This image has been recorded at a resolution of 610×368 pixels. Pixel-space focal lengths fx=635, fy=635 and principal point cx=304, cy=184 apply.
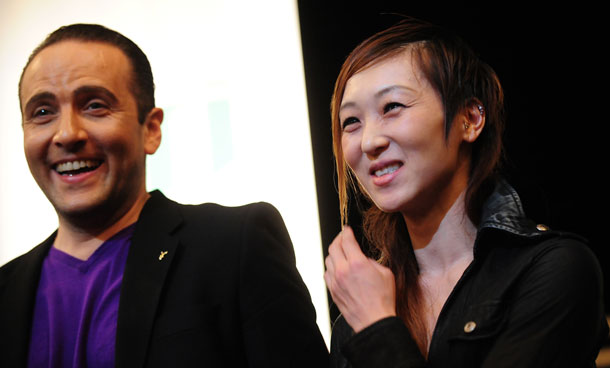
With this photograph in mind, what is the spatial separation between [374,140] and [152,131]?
707mm

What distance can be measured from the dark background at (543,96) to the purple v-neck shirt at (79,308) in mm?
1253

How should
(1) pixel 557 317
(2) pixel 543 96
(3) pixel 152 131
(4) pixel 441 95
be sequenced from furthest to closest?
1. (2) pixel 543 96
2. (3) pixel 152 131
3. (4) pixel 441 95
4. (1) pixel 557 317

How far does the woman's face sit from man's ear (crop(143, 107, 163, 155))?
0.62 meters

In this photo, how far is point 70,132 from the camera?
1579mm

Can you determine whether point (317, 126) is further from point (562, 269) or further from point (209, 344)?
point (562, 269)

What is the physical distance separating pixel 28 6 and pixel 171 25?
0.68 meters

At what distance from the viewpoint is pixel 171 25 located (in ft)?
9.36

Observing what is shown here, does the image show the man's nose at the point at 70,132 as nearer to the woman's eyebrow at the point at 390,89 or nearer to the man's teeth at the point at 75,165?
the man's teeth at the point at 75,165

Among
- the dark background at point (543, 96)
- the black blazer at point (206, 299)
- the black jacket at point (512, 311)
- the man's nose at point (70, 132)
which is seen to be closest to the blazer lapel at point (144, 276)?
the black blazer at point (206, 299)

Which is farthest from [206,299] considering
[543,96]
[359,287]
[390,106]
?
[543,96]

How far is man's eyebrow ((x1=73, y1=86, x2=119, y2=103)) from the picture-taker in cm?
161

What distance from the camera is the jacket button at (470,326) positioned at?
1234 millimetres

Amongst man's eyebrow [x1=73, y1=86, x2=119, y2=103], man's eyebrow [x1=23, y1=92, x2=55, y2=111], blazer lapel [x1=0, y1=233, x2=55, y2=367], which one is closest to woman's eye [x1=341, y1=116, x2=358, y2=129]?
man's eyebrow [x1=73, y1=86, x2=119, y2=103]

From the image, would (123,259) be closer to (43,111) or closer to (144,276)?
(144,276)
